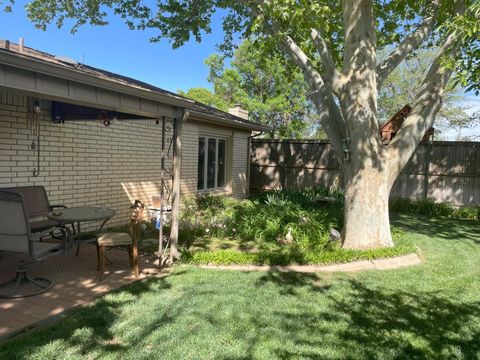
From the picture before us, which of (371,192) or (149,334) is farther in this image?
(371,192)

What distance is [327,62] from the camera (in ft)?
21.7

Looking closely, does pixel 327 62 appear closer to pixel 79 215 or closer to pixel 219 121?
pixel 219 121

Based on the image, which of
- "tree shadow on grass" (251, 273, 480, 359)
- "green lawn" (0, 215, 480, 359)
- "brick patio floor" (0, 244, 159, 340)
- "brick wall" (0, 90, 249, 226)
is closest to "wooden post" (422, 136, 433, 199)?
"green lawn" (0, 215, 480, 359)

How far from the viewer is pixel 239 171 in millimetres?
13469

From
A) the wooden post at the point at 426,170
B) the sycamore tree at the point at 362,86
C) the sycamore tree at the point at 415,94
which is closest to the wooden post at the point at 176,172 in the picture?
the sycamore tree at the point at 362,86

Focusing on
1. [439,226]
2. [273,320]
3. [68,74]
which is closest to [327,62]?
[68,74]

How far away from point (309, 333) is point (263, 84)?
95.9 ft

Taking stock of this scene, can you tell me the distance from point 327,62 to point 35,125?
5.10 metres

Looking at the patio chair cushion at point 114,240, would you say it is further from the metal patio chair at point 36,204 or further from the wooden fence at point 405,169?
the wooden fence at point 405,169

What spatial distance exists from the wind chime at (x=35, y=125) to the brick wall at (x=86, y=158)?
5cm

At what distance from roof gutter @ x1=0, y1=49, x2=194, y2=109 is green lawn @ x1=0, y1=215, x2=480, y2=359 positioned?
7.74 ft

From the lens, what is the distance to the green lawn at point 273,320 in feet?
10.8

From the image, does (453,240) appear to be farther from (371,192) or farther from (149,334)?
(149,334)

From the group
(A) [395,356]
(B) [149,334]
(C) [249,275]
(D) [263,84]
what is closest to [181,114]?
(C) [249,275]
